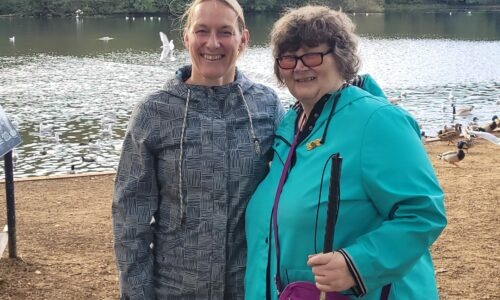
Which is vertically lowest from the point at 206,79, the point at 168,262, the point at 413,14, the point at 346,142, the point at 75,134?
the point at 75,134

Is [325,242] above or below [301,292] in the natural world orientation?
above

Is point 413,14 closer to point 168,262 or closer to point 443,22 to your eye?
point 443,22

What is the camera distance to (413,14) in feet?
198

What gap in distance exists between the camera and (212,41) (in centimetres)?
219

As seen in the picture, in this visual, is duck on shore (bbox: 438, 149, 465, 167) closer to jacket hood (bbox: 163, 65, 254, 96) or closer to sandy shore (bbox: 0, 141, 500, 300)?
sandy shore (bbox: 0, 141, 500, 300)

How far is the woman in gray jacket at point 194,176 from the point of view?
85.9 inches

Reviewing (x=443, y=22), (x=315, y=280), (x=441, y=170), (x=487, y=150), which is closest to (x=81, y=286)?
(x=315, y=280)

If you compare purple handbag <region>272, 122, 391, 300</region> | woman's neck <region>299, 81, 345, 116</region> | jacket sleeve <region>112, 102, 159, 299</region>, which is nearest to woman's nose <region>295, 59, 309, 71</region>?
woman's neck <region>299, 81, 345, 116</region>

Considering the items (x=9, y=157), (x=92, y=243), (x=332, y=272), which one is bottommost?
(x=92, y=243)

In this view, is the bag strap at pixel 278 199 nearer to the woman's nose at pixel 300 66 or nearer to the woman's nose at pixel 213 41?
the woman's nose at pixel 300 66

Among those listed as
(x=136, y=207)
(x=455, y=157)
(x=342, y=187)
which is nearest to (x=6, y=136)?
(x=136, y=207)

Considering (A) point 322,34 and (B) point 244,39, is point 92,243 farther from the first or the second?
(A) point 322,34

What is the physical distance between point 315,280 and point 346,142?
1.34ft

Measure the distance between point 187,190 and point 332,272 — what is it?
669mm
